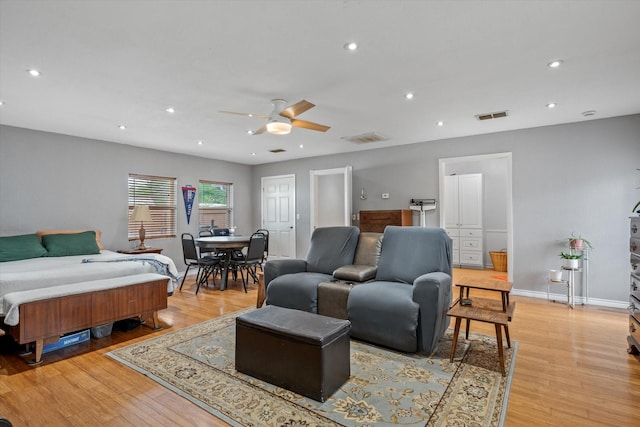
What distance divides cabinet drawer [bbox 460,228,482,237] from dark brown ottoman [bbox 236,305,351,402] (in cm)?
572

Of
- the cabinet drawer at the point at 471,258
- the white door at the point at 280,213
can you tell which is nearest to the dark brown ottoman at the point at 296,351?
the white door at the point at 280,213

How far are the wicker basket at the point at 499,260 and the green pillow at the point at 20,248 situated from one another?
7672 millimetres

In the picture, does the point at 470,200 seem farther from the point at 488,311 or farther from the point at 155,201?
the point at 155,201

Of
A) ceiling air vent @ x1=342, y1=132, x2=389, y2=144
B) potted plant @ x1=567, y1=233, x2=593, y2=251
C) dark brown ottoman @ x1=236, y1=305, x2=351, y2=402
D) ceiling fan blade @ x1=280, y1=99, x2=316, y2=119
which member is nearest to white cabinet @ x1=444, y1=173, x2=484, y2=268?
ceiling air vent @ x1=342, y1=132, x2=389, y2=144

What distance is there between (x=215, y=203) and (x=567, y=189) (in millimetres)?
6534

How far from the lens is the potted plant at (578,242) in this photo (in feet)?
13.8

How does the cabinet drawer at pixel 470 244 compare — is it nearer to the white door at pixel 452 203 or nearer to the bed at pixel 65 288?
the white door at pixel 452 203

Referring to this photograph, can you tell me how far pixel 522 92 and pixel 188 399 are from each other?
4042mm

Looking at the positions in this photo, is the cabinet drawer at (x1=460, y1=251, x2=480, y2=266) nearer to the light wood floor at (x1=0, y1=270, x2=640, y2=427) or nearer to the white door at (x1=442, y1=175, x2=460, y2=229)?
the white door at (x1=442, y1=175, x2=460, y2=229)

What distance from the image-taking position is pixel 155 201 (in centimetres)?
616

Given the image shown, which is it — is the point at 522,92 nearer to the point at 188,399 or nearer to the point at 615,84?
the point at 615,84

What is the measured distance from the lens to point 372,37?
225 centimetres

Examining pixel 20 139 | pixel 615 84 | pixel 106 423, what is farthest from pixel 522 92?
pixel 20 139

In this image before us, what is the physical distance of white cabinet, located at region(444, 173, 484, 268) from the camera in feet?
22.8
